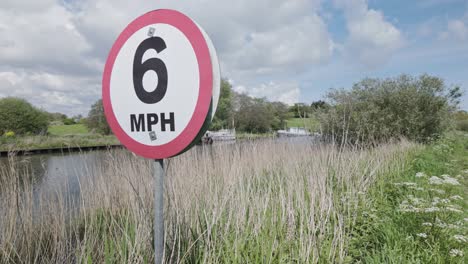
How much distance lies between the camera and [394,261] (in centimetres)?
192

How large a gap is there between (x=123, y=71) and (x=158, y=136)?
13.9 inches

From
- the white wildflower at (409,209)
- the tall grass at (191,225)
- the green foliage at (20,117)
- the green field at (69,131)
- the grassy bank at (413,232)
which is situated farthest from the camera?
the green field at (69,131)

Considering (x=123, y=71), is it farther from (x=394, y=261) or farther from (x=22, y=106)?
(x=22, y=106)

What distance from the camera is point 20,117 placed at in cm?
2209

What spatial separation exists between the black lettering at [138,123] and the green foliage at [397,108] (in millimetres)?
10392

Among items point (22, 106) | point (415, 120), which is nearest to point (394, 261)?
point (415, 120)

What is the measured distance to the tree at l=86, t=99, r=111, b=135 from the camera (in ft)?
88.0

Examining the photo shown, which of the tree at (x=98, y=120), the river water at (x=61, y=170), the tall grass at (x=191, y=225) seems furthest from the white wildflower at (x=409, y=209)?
the tree at (x=98, y=120)

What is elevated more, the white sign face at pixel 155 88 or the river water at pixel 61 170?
the white sign face at pixel 155 88

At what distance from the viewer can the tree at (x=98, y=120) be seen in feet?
88.0

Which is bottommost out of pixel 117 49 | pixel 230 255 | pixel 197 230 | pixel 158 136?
pixel 230 255

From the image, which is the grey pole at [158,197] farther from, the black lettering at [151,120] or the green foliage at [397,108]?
the green foliage at [397,108]

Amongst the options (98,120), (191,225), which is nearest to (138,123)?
(191,225)

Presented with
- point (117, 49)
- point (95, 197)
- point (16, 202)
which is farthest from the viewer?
point (95, 197)
